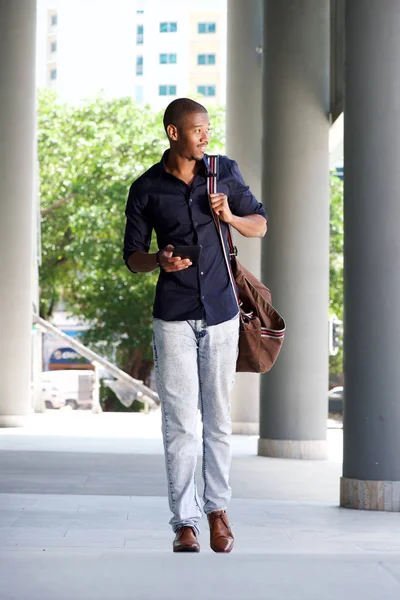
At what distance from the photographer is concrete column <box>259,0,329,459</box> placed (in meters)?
15.2

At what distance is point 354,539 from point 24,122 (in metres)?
15.4

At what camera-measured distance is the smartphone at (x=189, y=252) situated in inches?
216

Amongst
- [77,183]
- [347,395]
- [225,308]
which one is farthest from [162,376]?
[77,183]

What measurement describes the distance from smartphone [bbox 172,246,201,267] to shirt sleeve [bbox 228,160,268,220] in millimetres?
557

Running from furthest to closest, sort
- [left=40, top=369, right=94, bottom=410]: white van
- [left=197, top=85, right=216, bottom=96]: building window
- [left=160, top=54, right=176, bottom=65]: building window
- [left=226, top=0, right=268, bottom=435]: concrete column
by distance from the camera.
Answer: [left=160, top=54, right=176, bottom=65]: building window, [left=197, top=85, right=216, bottom=96]: building window, [left=40, top=369, right=94, bottom=410]: white van, [left=226, top=0, right=268, bottom=435]: concrete column

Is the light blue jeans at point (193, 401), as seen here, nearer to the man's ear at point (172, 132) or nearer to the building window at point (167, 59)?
the man's ear at point (172, 132)

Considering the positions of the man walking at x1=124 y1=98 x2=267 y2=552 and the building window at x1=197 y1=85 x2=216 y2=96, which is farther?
the building window at x1=197 y1=85 x2=216 y2=96

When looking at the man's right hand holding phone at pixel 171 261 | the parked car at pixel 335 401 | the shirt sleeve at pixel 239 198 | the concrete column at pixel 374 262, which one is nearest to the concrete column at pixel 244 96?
the concrete column at pixel 374 262

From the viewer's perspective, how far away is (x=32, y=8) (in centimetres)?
2175

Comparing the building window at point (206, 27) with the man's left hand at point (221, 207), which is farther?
the building window at point (206, 27)

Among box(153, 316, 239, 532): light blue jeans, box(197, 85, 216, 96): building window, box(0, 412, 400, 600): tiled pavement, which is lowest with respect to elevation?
box(0, 412, 400, 600): tiled pavement

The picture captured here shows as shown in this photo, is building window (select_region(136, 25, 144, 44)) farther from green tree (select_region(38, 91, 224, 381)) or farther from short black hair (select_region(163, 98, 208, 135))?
short black hair (select_region(163, 98, 208, 135))

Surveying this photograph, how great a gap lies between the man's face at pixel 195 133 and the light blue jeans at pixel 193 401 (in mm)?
809

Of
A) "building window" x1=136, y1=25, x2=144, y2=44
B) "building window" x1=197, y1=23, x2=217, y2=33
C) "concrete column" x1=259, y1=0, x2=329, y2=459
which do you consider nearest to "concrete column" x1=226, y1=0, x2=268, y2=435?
"concrete column" x1=259, y1=0, x2=329, y2=459
